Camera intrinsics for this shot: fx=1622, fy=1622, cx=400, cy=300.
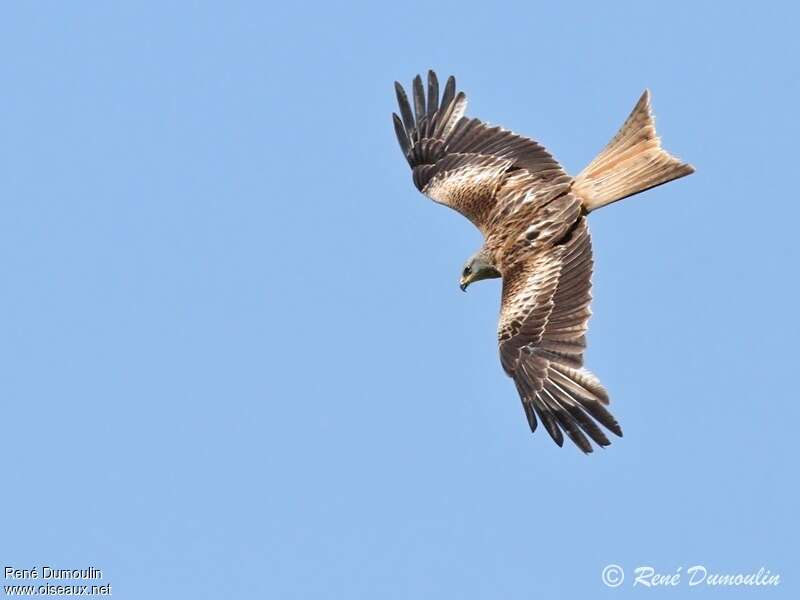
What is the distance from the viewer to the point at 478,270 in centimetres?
1753

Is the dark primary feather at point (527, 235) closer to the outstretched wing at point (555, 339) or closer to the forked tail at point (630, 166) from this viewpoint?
the outstretched wing at point (555, 339)

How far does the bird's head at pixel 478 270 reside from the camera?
17438mm

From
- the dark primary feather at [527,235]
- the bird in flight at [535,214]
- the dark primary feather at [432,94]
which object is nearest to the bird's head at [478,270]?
the bird in flight at [535,214]

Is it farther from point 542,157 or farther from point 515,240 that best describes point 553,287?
point 542,157

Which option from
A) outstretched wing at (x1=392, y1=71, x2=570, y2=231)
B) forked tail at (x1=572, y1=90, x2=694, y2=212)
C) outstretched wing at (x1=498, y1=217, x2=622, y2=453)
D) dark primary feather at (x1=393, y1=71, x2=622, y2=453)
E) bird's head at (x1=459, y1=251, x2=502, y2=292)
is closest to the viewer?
outstretched wing at (x1=498, y1=217, x2=622, y2=453)

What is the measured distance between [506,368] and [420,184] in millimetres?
4216

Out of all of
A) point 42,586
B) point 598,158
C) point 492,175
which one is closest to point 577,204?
point 598,158

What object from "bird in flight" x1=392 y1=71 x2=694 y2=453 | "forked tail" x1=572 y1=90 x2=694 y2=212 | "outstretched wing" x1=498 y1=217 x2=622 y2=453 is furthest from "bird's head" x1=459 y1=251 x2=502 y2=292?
"forked tail" x1=572 y1=90 x2=694 y2=212

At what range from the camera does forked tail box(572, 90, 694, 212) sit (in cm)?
1655

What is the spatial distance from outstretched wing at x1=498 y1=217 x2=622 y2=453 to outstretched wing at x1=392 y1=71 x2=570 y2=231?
4.59 feet

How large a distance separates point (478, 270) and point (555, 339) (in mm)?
1993

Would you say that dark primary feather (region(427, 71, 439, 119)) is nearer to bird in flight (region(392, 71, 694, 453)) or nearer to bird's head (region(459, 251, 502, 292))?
bird in flight (region(392, 71, 694, 453))

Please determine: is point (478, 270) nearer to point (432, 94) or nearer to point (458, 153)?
point (458, 153)

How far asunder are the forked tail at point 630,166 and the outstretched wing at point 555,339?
1.17 feet
